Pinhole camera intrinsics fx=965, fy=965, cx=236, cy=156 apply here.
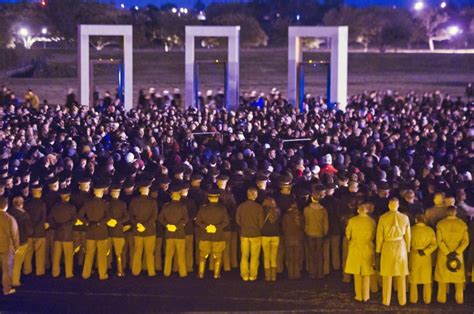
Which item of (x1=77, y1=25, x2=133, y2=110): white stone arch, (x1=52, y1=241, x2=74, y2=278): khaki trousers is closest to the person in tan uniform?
(x1=52, y1=241, x2=74, y2=278): khaki trousers

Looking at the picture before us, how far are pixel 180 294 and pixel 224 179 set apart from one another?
2140 millimetres

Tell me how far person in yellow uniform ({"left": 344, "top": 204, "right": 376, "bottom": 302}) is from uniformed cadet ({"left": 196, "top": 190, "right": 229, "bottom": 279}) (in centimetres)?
209

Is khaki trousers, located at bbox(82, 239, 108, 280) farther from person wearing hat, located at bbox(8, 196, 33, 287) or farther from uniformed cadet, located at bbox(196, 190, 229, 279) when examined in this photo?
uniformed cadet, located at bbox(196, 190, 229, 279)

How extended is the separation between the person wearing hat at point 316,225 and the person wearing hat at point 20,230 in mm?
4174

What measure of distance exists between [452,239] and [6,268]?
6360 mm

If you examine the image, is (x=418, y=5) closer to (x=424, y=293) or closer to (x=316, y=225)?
(x=316, y=225)

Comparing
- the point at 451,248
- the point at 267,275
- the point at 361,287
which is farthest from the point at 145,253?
the point at 451,248

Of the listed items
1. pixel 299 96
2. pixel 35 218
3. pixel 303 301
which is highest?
pixel 299 96

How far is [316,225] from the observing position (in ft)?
48.3

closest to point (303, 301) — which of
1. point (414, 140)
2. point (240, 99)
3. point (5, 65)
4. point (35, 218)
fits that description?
point (35, 218)

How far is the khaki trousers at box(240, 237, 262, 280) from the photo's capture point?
14742 mm

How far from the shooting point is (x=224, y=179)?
15328mm

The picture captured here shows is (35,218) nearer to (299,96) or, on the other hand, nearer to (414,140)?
(414,140)

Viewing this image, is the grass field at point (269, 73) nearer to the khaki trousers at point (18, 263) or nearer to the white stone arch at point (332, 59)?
the white stone arch at point (332, 59)
